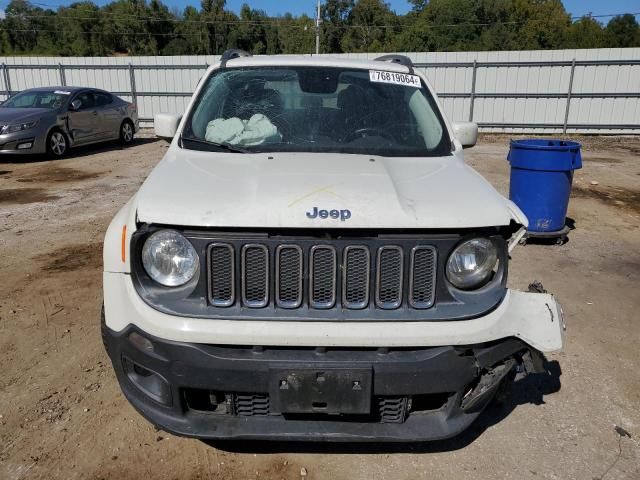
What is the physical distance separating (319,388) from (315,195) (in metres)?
0.79

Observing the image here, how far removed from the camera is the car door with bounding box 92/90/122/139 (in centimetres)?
1355

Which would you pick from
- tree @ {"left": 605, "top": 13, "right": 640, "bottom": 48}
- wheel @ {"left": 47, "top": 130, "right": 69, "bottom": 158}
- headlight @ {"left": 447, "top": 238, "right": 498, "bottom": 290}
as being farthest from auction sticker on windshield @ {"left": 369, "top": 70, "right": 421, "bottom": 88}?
tree @ {"left": 605, "top": 13, "right": 640, "bottom": 48}

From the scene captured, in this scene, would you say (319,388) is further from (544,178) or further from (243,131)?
(544,178)

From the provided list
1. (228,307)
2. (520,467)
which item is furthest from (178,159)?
(520,467)

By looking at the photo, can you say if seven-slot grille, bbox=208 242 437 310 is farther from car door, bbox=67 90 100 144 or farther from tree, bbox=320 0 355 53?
tree, bbox=320 0 355 53

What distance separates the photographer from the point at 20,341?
12.9ft

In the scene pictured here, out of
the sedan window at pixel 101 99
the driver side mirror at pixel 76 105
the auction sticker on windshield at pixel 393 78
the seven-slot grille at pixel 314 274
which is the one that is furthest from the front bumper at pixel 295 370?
the sedan window at pixel 101 99

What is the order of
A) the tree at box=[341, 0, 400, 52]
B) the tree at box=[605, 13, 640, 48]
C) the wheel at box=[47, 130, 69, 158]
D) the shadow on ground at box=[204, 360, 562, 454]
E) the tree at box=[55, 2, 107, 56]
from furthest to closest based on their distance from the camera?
Answer: the tree at box=[341, 0, 400, 52], the tree at box=[55, 2, 107, 56], the tree at box=[605, 13, 640, 48], the wheel at box=[47, 130, 69, 158], the shadow on ground at box=[204, 360, 562, 454]

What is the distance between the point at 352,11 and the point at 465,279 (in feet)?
241

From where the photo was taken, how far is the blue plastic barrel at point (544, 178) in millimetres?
6109

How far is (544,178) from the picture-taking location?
6195 millimetres

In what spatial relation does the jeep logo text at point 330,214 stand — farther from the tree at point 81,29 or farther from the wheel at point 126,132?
the tree at point 81,29

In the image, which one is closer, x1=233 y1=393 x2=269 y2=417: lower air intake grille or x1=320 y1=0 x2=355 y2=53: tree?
x1=233 y1=393 x2=269 y2=417: lower air intake grille

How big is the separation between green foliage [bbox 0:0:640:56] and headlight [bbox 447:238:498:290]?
5715 cm
